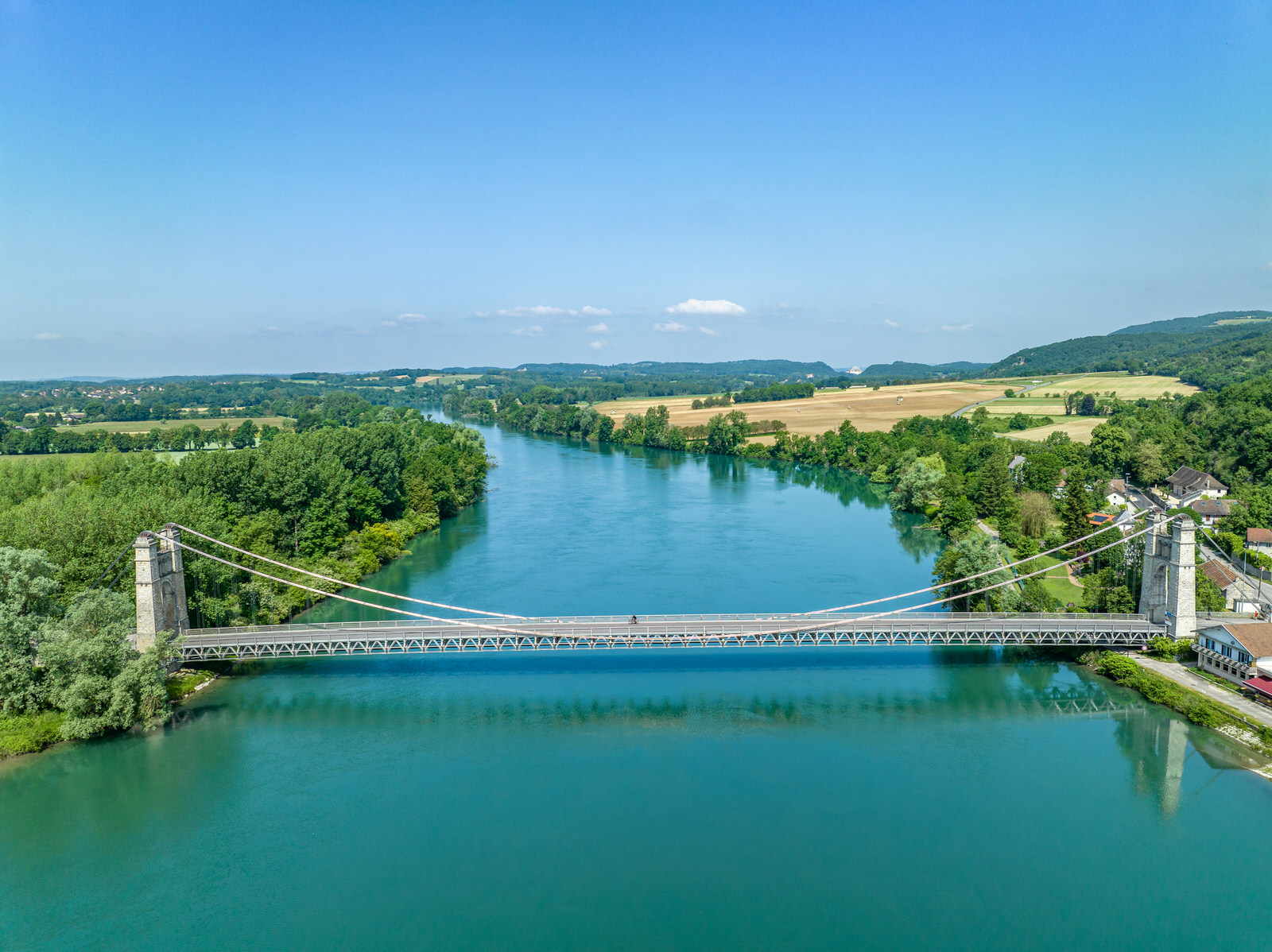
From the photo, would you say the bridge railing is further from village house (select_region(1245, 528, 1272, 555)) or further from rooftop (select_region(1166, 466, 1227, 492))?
rooftop (select_region(1166, 466, 1227, 492))

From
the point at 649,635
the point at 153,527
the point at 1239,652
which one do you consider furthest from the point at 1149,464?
the point at 153,527

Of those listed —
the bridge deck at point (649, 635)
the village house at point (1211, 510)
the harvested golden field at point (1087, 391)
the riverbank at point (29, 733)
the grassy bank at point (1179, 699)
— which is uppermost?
the harvested golden field at point (1087, 391)

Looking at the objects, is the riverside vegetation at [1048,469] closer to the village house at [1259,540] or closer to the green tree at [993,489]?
the green tree at [993,489]

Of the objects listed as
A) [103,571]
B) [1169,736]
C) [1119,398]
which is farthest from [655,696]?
[1119,398]

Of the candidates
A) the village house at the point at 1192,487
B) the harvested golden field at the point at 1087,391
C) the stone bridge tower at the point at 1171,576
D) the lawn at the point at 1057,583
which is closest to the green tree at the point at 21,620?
the lawn at the point at 1057,583

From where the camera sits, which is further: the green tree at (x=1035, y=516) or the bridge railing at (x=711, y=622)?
the green tree at (x=1035, y=516)

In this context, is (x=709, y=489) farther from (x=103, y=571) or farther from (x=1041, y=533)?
(x=103, y=571)

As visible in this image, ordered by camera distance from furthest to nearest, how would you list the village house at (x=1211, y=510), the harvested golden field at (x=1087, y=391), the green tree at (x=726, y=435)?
the harvested golden field at (x=1087, y=391), the green tree at (x=726, y=435), the village house at (x=1211, y=510)
